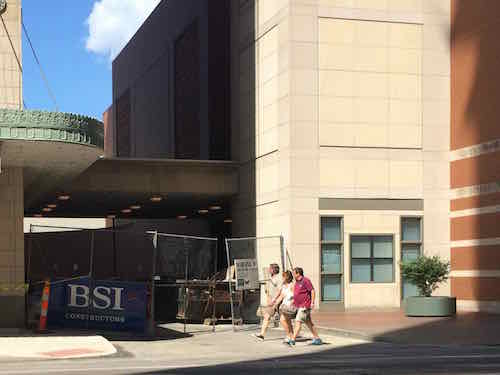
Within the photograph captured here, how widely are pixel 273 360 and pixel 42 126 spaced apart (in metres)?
7.52

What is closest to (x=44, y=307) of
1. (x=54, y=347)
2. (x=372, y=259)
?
(x=54, y=347)

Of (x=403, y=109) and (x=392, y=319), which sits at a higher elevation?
(x=403, y=109)

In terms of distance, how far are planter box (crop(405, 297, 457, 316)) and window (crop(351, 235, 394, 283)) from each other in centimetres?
390

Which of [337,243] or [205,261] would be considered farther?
[337,243]

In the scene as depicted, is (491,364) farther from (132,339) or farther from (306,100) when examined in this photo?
(306,100)

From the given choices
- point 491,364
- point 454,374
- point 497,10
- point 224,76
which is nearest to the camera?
point 454,374

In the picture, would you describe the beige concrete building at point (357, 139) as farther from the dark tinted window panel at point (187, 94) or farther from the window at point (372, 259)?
the dark tinted window panel at point (187, 94)

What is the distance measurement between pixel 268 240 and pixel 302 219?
1.94m

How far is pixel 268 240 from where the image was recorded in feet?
112

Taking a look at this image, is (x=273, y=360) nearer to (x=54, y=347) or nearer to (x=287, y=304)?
(x=287, y=304)

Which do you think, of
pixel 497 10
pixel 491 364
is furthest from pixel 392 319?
pixel 491 364

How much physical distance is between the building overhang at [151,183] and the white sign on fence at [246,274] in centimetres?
951

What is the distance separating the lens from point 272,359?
17672mm

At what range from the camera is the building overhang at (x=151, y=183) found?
35.8 m
